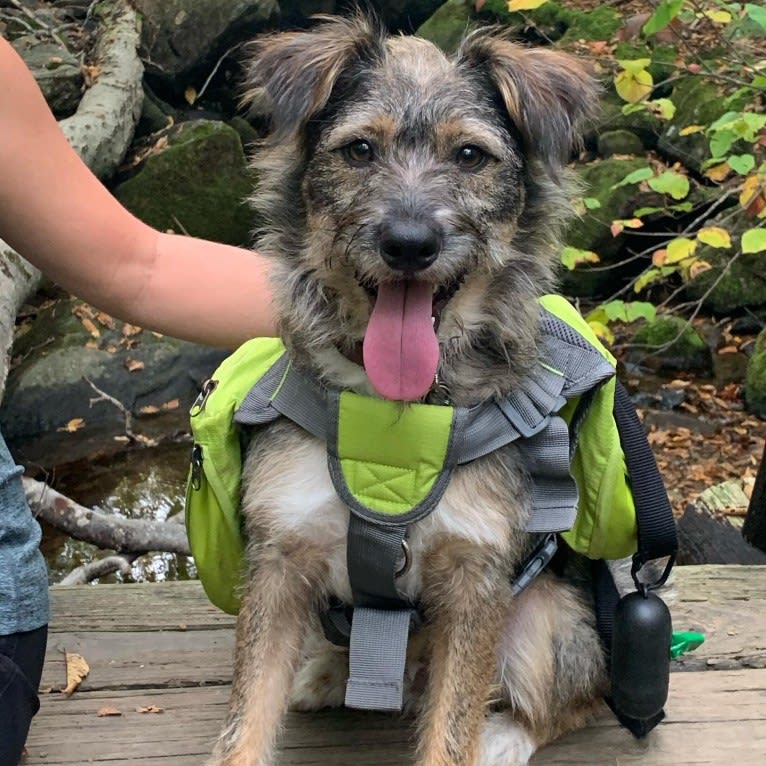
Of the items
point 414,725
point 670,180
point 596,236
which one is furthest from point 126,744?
point 596,236

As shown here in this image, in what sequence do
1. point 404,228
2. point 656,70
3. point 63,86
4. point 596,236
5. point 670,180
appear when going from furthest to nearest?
point 656,70
point 596,236
point 63,86
point 670,180
point 404,228

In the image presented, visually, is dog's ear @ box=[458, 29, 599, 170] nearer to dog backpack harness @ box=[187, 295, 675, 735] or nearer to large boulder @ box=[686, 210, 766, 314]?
dog backpack harness @ box=[187, 295, 675, 735]

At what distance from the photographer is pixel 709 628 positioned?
303 cm

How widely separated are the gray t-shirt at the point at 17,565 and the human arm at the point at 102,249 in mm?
589

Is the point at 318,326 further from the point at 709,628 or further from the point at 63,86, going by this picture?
the point at 63,86

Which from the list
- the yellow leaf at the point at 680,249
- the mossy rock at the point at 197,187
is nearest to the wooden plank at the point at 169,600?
the yellow leaf at the point at 680,249

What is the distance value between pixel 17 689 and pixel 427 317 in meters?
1.36

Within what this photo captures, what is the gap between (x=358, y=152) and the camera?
236cm

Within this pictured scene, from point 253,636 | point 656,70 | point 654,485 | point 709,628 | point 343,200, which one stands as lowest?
point 656,70

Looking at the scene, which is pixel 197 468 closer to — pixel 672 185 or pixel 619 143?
pixel 672 185

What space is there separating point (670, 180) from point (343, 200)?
261 cm

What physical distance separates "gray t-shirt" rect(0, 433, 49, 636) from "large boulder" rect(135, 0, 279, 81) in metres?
9.56

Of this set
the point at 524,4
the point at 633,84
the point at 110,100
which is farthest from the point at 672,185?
the point at 110,100

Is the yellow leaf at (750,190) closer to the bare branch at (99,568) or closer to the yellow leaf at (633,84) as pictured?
the yellow leaf at (633,84)
